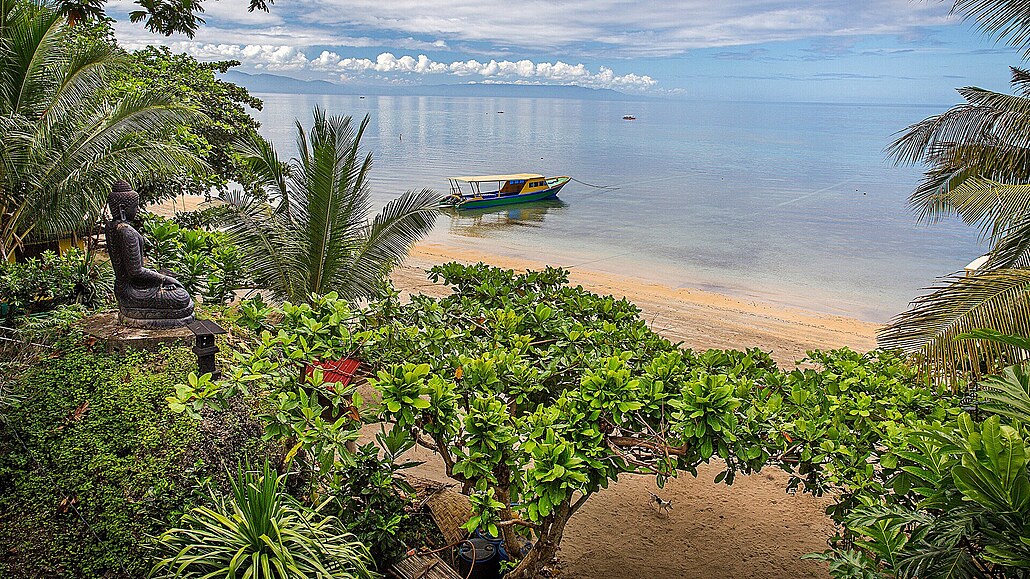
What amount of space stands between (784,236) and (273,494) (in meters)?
28.2

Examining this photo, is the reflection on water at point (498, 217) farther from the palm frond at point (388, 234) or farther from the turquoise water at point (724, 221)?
the palm frond at point (388, 234)

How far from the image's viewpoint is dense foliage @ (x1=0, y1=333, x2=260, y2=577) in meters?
4.09

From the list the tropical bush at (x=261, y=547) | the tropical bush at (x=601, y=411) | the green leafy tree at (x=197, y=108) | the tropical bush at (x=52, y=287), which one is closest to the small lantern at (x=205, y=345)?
the tropical bush at (x=601, y=411)

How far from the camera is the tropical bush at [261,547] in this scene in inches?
125

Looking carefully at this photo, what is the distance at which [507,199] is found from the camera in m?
33.7

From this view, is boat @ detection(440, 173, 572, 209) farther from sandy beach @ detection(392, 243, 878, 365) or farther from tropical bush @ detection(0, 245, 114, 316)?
tropical bush @ detection(0, 245, 114, 316)

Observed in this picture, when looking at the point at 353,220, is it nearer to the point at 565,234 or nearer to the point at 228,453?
the point at 228,453

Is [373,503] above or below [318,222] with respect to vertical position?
below

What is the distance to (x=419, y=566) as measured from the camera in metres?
4.01

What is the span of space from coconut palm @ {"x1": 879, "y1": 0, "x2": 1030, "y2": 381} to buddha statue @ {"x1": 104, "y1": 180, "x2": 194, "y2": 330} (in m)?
6.00

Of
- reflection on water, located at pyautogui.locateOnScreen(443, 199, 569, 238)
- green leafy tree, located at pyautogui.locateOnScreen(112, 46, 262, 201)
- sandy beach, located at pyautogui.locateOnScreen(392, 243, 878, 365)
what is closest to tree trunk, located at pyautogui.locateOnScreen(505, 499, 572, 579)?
sandy beach, located at pyautogui.locateOnScreen(392, 243, 878, 365)

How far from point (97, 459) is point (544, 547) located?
3065mm

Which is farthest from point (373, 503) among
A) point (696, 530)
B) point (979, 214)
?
point (979, 214)

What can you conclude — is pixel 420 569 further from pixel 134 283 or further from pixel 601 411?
pixel 134 283
